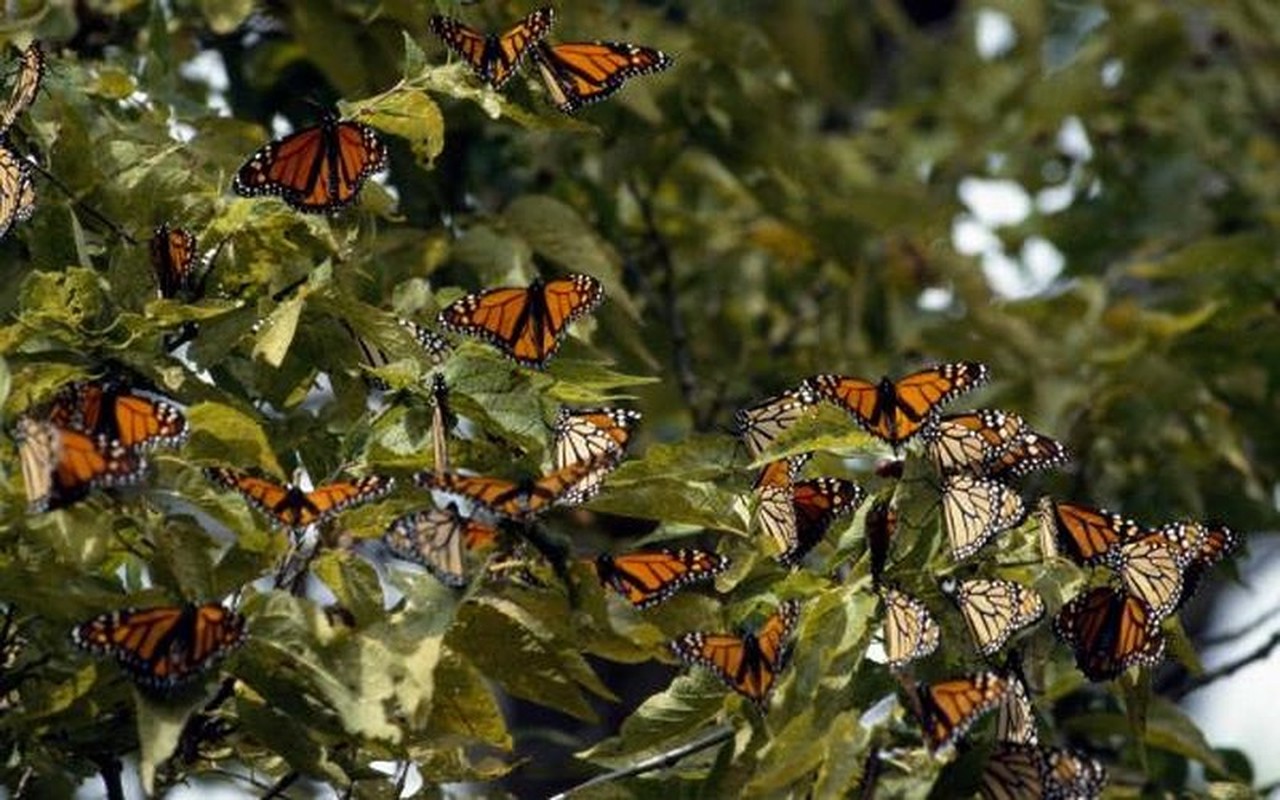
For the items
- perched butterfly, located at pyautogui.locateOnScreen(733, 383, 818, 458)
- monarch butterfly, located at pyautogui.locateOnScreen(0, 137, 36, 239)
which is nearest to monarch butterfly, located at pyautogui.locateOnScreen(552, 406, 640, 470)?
perched butterfly, located at pyautogui.locateOnScreen(733, 383, 818, 458)

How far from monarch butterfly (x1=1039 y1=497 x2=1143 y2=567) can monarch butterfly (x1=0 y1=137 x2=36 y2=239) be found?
1173 mm

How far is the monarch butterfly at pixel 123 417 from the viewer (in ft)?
7.62

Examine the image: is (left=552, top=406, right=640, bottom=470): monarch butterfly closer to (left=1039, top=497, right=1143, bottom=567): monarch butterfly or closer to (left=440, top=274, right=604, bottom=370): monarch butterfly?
(left=440, top=274, right=604, bottom=370): monarch butterfly

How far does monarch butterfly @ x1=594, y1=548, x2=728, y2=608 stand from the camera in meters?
2.53

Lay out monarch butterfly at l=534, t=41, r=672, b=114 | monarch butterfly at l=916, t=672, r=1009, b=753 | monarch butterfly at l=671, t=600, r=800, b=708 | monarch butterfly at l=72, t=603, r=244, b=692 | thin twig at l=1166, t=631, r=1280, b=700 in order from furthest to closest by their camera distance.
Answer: thin twig at l=1166, t=631, r=1280, b=700
monarch butterfly at l=534, t=41, r=672, b=114
monarch butterfly at l=671, t=600, r=800, b=708
monarch butterfly at l=916, t=672, r=1009, b=753
monarch butterfly at l=72, t=603, r=244, b=692

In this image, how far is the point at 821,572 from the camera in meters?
2.58

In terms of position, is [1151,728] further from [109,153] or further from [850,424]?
[109,153]

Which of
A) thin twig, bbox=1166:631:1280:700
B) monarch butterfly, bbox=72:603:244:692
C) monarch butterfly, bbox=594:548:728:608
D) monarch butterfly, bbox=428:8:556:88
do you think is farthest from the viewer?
thin twig, bbox=1166:631:1280:700

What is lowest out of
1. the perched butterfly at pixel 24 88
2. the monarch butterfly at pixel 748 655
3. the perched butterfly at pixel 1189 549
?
the monarch butterfly at pixel 748 655

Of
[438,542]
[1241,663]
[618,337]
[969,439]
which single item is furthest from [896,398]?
[1241,663]

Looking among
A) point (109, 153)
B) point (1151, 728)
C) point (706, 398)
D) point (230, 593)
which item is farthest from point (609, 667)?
point (230, 593)

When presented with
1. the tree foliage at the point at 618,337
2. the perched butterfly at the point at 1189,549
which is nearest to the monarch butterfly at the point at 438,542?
the tree foliage at the point at 618,337

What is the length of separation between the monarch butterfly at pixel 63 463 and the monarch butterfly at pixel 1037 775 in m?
0.91

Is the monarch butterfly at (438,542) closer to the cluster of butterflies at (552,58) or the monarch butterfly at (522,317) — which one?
the monarch butterfly at (522,317)
